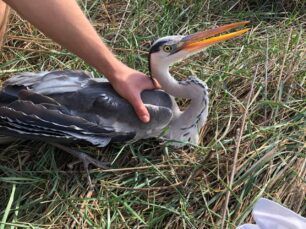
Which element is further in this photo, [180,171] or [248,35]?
[248,35]

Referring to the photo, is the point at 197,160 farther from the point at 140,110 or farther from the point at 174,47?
the point at 174,47

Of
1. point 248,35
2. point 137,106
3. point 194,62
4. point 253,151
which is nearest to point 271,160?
point 253,151

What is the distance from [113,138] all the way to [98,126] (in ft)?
0.27

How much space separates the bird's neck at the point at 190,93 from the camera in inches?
90.9

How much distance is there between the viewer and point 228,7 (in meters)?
Result: 3.15

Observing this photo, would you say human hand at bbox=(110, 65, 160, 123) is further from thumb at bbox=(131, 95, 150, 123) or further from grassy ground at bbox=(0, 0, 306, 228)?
grassy ground at bbox=(0, 0, 306, 228)

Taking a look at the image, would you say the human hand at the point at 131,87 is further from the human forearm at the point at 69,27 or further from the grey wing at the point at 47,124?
the grey wing at the point at 47,124

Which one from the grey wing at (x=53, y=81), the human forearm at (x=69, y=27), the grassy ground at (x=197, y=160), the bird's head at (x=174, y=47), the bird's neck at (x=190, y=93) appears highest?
the human forearm at (x=69, y=27)

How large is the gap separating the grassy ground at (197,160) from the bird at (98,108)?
88mm

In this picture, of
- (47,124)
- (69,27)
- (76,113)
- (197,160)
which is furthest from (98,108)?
(197,160)

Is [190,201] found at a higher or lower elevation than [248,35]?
lower

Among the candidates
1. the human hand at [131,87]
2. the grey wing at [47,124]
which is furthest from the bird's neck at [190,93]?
the grey wing at [47,124]

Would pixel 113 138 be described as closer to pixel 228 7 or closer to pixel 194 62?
pixel 194 62

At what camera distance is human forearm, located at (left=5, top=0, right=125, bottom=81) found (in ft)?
7.14
